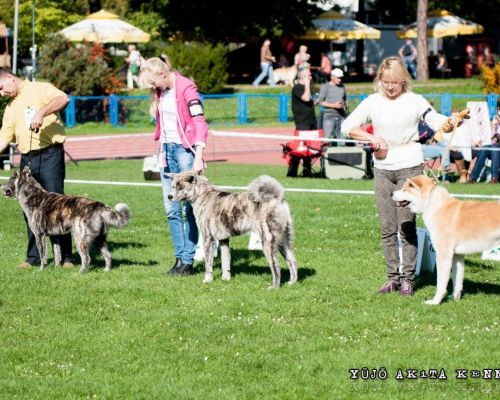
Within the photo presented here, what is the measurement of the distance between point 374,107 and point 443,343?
2187 millimetres

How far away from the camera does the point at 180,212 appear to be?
9.86 meters

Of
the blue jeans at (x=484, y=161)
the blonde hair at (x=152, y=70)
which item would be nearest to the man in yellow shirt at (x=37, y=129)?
the blonde hair at (x=152, y=70)

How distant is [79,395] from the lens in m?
6.24

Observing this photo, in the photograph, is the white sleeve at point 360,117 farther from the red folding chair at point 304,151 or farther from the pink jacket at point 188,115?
the red folding chair at point 304,151

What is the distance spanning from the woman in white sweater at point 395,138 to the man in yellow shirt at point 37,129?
3.14m

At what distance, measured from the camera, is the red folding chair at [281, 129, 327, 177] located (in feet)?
64.1

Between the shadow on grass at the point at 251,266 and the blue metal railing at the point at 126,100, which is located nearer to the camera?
the shadow on grass at the point at 251,266

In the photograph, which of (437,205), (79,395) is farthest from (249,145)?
(79,395)

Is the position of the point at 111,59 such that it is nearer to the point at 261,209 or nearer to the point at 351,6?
the point at 351,6

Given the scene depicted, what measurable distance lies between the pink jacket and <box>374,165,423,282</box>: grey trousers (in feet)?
5.68

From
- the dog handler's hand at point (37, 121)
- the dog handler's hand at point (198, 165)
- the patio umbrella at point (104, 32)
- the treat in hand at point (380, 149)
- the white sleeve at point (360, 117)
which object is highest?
the patio umbrella at point (104, 32)

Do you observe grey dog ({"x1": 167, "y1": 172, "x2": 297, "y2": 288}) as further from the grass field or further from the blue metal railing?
the blue metal railing

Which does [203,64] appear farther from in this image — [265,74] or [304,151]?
[304,151]

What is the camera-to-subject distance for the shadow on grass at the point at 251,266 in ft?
32.6
